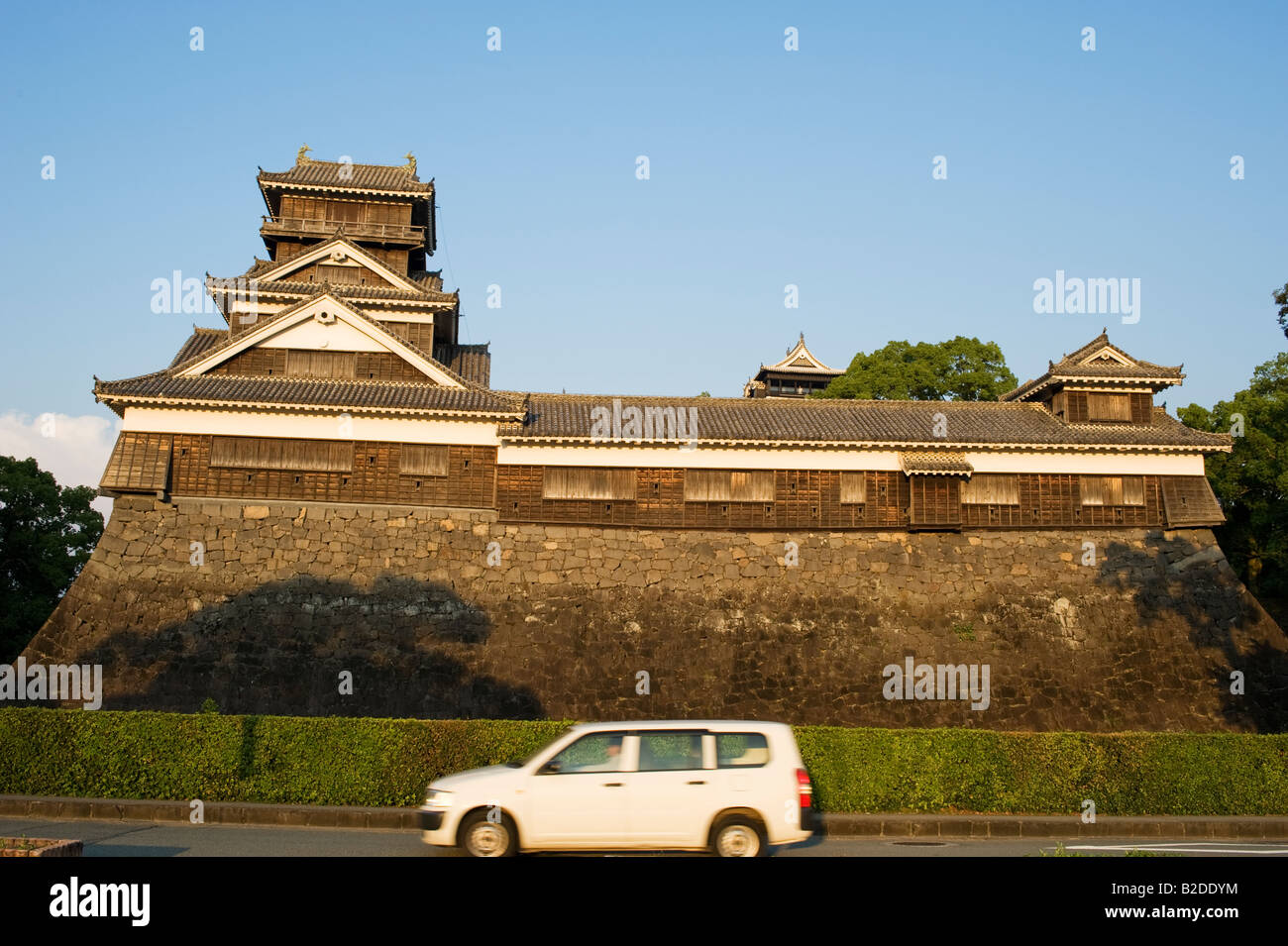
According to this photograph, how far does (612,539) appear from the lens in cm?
2691

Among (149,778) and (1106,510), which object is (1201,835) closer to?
(1106,510)

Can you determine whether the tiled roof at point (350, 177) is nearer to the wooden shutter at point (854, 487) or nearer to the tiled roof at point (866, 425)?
the tiled roof at point (866, 425)

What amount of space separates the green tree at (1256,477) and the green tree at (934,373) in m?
8.97

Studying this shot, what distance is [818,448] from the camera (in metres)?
27.8

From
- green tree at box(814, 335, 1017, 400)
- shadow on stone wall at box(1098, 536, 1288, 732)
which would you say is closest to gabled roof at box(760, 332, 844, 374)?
green tree at box(814, 335, 1017, 400)

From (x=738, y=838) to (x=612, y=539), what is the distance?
53.3ft

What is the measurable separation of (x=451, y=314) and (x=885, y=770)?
73.4 ft

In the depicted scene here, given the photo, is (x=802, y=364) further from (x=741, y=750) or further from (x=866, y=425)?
(x=741, y=750)

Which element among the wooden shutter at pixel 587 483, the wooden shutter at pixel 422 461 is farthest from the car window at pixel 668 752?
the wooden shutter at pixel 422 461

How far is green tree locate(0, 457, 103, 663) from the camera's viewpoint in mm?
33325

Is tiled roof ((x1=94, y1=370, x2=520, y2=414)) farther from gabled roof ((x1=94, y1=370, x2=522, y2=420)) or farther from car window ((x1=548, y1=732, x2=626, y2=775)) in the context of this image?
car window ((x1=548, y1=732, x2=626, y2=775))

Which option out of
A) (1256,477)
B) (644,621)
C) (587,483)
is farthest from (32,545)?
(1256,477)

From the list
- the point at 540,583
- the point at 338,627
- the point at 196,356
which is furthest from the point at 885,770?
the point at 196,356

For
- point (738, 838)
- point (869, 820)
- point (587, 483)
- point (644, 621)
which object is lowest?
point (869, 820)
